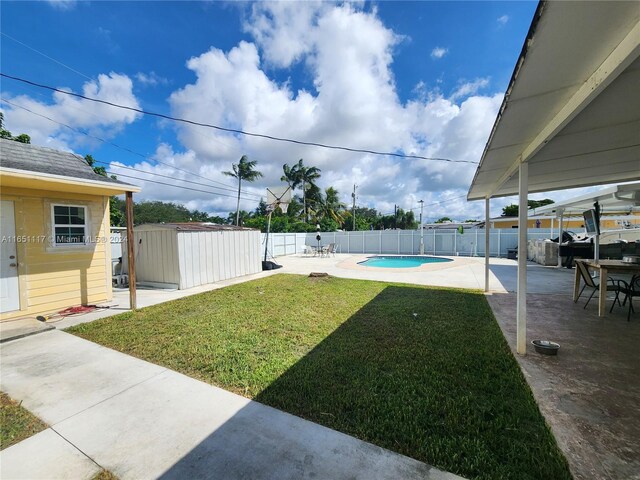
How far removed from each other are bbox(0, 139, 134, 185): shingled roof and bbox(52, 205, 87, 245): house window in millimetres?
857

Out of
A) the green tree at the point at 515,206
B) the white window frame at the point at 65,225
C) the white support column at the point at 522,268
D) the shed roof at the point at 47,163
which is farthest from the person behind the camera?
the green tree at the point at 515,206

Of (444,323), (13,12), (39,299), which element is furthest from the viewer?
(13,12)

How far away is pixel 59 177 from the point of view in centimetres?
462

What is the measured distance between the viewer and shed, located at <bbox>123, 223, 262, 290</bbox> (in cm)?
780

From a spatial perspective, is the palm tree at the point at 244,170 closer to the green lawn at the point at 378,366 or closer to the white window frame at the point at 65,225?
the white window frame at the point at 65,225

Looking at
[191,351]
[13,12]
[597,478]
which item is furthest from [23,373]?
[13,12]

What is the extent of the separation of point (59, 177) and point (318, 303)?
5.37m

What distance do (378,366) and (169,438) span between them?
212cm

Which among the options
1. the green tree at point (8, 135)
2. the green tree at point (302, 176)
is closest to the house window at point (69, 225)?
the green tree at point (8, 135)

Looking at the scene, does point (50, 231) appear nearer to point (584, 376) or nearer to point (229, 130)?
point (229, 130)

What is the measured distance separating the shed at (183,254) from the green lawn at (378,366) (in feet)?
6.76

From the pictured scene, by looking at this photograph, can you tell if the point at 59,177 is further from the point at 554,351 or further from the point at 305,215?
the point at 305,215

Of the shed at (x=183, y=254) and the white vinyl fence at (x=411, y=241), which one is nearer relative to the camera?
the shed at (x=183, y=254)

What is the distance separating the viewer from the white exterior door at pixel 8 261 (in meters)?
4.84
